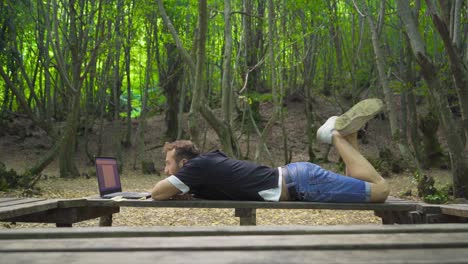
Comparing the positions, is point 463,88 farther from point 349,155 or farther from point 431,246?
point 431,246

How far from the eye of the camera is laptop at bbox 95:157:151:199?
4.83 m

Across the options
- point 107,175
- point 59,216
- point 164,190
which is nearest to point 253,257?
point 164,190

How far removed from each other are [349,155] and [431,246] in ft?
6.94

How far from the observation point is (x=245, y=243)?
6.98ft

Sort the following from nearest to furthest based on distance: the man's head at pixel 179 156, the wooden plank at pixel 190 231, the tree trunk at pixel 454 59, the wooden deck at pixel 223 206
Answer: the wooden plank at pixel 190 231
the wooden deck at pixel 223 206
the man's head at pixel 179 156
the tree trunk at pixel 454 59

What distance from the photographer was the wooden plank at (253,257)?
182cm

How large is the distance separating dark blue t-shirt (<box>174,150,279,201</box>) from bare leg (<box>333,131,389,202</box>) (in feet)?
1.83

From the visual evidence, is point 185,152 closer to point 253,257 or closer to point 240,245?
point 240,245

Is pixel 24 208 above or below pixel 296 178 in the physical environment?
below

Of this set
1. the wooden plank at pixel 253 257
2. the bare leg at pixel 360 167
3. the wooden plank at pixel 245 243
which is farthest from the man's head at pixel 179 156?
the wooden plank at pixel 253 257

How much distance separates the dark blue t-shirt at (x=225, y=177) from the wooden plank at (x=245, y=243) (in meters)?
1.85

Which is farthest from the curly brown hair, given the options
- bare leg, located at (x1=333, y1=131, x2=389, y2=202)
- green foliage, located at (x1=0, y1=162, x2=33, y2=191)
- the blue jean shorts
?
green foliage, located at (x1=0, y1=162, x2=33, y2=191)

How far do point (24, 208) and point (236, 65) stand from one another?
9.44 meters

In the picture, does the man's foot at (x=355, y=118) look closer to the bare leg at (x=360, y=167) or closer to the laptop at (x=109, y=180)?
the bare leg at (x=360, y=167)
